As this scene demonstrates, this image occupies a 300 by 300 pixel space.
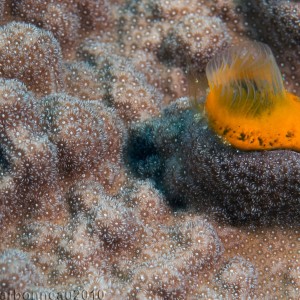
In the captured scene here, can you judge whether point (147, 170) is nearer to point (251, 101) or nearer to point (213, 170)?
point (213, 170)

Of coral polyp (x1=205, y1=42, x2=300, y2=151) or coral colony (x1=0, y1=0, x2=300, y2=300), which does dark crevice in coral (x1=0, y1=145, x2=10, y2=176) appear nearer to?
coral colony (x1=0, y1=0, x2=300, y2=300)

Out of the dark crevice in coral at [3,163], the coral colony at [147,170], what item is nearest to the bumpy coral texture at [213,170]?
the coral colony at [147,170]

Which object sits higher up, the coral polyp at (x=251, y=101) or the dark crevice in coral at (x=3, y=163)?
the coral polyp at (x=251, y=101)

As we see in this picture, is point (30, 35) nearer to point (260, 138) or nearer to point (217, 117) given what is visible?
point (217, 117)

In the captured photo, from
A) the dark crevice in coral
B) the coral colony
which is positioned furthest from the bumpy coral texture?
the dark crevice in coral

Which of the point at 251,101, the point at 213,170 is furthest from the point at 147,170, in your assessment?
the point at 251,101

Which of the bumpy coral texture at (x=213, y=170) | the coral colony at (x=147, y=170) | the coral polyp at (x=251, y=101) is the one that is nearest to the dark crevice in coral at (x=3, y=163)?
the coral colony at (x=147, y=170)

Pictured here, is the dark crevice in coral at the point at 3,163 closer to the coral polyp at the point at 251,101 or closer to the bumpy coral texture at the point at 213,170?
the bumpy coral texture at the point at 213,170

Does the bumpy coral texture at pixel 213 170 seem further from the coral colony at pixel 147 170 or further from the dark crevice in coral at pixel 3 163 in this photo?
the dark crevice in coral at pixel 3 163

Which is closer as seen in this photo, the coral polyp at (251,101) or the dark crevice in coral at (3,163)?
the coral polyp at (251,101)
